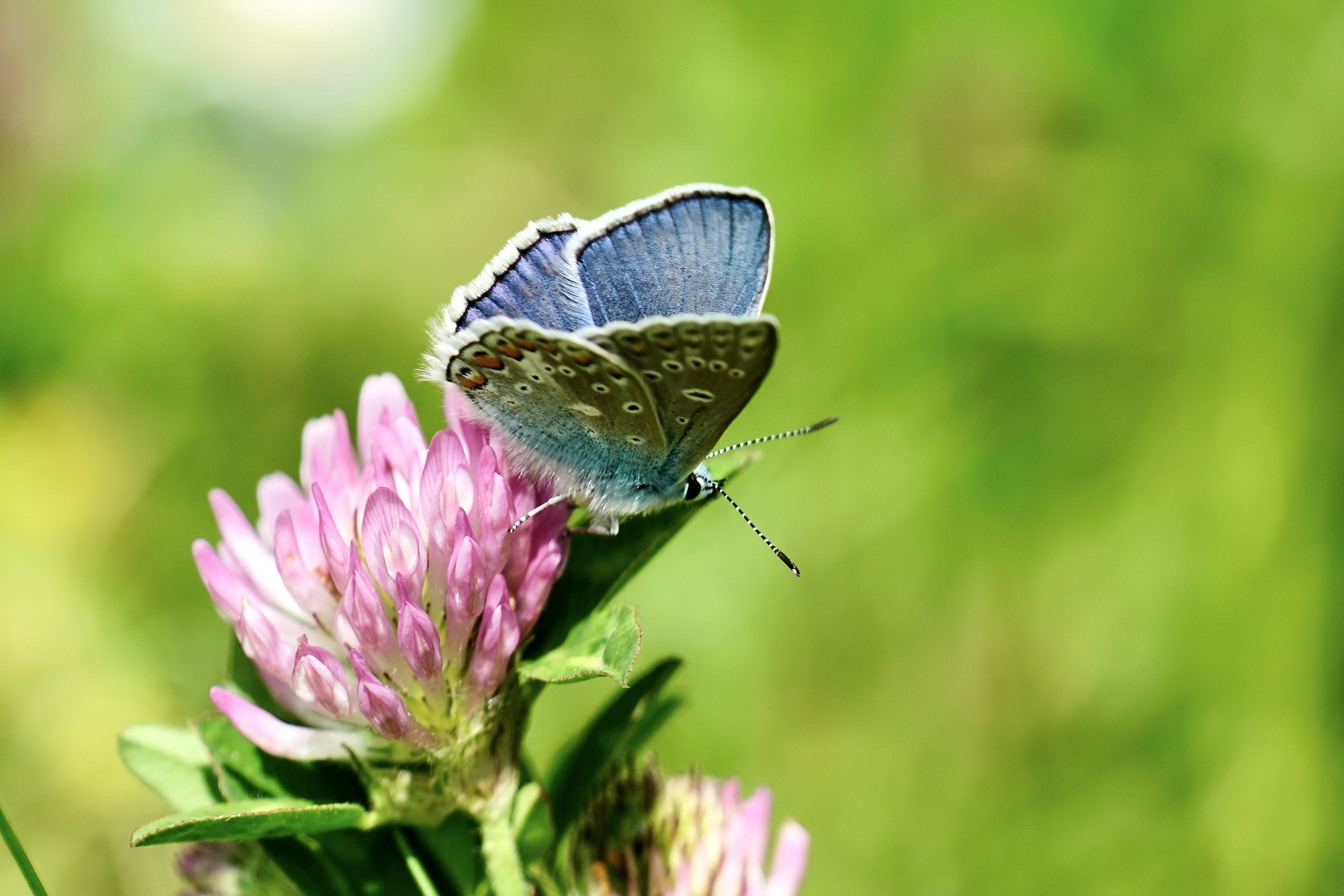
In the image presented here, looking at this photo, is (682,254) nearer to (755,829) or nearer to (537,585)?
(537,585)

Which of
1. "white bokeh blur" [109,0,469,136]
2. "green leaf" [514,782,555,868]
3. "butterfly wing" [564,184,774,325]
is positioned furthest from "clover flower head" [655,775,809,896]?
"white bokeh blur" [109,0,469,136]

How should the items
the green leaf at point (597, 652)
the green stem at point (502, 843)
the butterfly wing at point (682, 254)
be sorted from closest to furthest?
the green leaf at point (597, 652) → the green stem at point (502, 843) → the butterfly wing at point (682, 254)

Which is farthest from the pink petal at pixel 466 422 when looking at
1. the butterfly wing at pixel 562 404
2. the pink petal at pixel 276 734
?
the pink petal at pixel 276 734

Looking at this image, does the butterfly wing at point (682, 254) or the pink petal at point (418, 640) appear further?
the butterfly wing at point (682, 254)

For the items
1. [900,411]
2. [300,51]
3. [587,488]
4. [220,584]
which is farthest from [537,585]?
[300,51]

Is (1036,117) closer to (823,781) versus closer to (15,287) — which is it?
(823,781)

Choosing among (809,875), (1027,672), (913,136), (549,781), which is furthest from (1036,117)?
(549,781)

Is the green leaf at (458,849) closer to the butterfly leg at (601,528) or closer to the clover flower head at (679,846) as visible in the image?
the clover flower head at (679,846)
